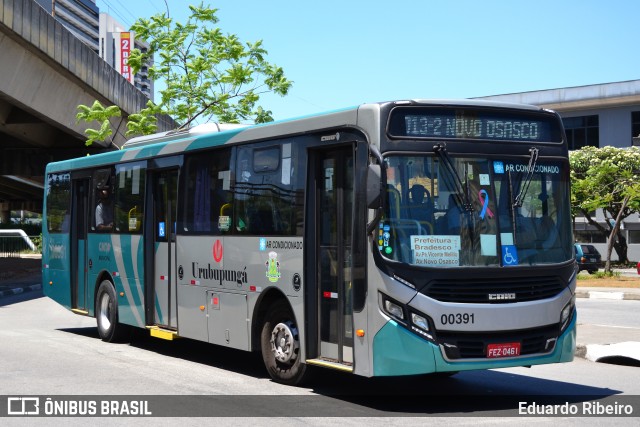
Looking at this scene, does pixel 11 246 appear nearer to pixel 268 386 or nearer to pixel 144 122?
pixel 144 122

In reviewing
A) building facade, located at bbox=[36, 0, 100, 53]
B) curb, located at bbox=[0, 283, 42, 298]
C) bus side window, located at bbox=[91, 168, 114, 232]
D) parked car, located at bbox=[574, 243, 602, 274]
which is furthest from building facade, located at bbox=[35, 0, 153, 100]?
bus side window, located at bbox=[91, 168, 114, 232]

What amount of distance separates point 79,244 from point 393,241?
9.77m

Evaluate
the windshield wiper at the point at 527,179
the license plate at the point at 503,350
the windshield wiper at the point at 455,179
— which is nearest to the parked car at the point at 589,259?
the windshield wiper at the point at 527,179

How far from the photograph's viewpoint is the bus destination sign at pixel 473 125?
376 inches

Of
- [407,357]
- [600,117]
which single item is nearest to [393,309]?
[407,357]

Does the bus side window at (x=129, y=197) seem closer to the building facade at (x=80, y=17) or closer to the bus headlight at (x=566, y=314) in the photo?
the bus headlight at (x=566, y=314)

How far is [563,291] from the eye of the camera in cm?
993

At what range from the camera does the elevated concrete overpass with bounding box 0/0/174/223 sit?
2657cm

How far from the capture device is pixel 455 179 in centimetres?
954

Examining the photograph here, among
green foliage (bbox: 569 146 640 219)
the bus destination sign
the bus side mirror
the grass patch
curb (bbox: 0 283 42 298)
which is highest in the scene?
green foliage (bbox: 569 146 640 219)

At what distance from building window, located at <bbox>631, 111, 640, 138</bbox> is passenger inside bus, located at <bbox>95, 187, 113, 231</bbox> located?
49730 mm

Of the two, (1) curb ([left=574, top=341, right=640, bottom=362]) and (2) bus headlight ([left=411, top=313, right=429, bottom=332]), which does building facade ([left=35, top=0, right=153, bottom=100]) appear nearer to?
(1) curb ([left=574, top=341, right=640, bottom=362])

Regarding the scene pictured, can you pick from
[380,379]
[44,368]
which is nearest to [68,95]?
[44,368]

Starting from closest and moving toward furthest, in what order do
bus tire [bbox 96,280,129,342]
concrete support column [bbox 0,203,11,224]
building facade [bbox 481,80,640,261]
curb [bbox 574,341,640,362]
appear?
curb [bbox 574,341,640,362], bus tire [bbox 96,280,129,342], building facade [bbox 481,80,640,261], concrete support column [bbox 0,203,11,224]
